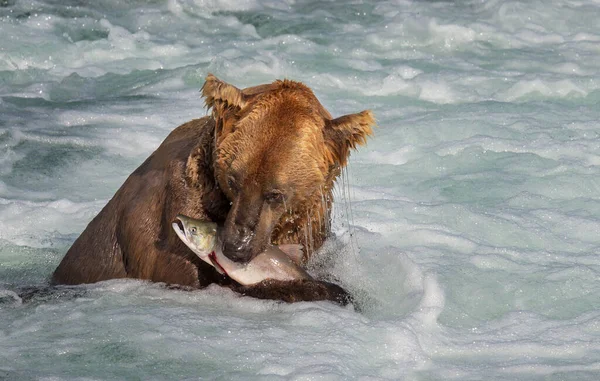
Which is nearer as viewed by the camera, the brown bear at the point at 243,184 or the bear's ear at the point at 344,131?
the brown bear at the point at 243,184

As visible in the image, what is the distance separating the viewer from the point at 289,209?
5398 millimetres

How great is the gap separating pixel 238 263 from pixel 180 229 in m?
0.33

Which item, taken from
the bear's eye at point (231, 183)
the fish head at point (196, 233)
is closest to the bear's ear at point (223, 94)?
the bear's eye at point (231, 183)

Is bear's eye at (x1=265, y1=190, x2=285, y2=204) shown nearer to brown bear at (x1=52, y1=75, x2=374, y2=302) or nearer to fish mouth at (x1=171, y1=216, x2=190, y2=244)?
brown bear at (x1=52, y1=75, x2=374, y2=302)

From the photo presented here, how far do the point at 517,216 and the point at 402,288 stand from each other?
6.28 feet

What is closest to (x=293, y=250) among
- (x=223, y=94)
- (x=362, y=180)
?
(x=223, y=94)

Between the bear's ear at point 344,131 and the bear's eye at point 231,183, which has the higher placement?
the bear's ear at point 344,131

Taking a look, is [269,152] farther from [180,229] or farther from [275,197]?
[180,229]

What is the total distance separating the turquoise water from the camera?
539 centimetres

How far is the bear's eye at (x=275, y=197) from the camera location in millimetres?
5227

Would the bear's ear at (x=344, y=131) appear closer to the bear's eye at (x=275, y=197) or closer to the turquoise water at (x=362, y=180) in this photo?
the bear's eye at (x=275, y=197)

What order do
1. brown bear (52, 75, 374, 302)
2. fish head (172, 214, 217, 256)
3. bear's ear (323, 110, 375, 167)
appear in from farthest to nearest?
bear's ear (323, 110, 375, 167)
brown bear (52, 75, 374, 302)
fish head (172, 214, 217, 256)

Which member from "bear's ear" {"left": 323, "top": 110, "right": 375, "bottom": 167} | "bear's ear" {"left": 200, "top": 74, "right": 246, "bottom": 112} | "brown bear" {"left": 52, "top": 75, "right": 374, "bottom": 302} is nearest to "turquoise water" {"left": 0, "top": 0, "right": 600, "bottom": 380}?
"brown bear" {"left": 52, "top": 75, "right": 374, "bottom": 302}

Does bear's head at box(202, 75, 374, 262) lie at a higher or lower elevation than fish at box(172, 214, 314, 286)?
higher
